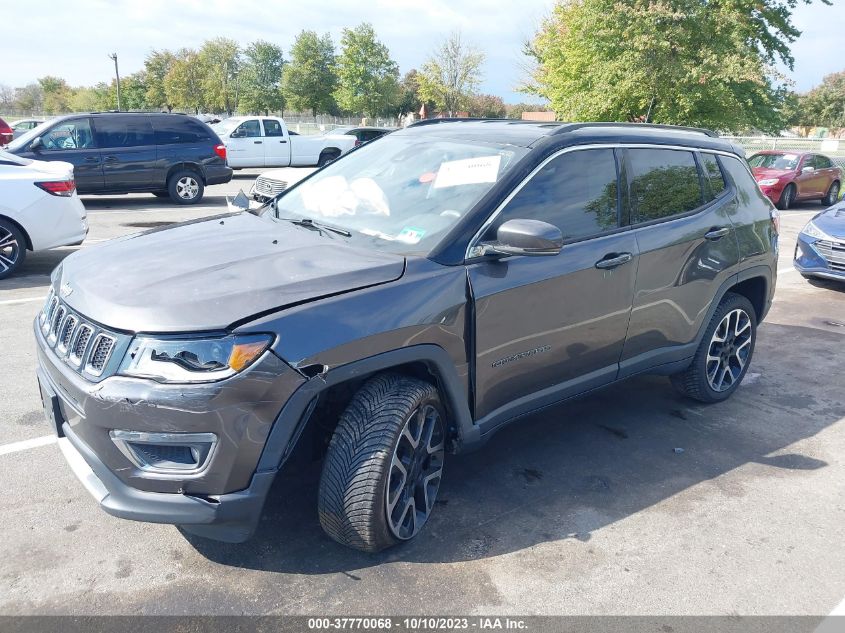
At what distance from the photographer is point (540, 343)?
3.44 meters

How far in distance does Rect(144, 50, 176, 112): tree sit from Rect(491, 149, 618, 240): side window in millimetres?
70867

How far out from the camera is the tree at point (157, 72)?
67.2m

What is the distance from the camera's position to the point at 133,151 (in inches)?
506

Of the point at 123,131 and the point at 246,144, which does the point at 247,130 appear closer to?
the point at 246,144

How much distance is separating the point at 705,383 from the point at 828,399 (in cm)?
Answer: 115

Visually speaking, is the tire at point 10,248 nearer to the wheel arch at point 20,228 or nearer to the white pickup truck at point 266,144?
the wheel arch at point 20,228

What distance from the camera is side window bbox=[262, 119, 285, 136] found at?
69.7 feet

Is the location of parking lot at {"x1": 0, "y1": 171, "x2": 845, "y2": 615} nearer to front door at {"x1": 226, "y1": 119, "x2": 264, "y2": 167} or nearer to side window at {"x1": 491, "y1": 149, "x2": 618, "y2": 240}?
side window at {"x1": 491, "y1": 149, "x2": 618, "y2": 240}

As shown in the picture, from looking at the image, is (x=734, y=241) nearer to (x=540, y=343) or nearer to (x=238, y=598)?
(x=540, y=343)

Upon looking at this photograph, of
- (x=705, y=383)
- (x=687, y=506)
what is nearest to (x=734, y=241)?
(x=705, y=383)

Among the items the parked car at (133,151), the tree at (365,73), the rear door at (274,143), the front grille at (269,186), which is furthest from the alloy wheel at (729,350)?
the tree at (365,73)

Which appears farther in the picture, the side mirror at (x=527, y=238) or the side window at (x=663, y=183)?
the side window at (x=663, y=183)

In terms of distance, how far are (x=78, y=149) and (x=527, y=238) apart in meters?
11.8

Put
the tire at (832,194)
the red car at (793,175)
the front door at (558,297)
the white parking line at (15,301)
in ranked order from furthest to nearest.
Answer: the tire at (832,194) → the red car at (793,175) → the white parking line at (15,301) → the front door at (558,297)
